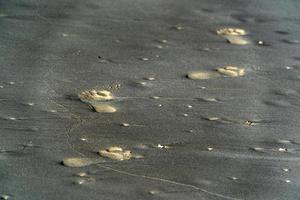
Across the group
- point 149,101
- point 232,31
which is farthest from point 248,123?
point 232,31

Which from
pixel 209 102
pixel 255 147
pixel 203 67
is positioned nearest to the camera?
pixel 255 147

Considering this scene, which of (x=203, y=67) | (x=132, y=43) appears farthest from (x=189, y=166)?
(x=132, y=43)

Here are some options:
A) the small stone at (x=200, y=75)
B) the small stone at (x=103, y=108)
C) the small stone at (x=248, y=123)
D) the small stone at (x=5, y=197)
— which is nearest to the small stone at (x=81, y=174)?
the small stone at (x=5, y=197)

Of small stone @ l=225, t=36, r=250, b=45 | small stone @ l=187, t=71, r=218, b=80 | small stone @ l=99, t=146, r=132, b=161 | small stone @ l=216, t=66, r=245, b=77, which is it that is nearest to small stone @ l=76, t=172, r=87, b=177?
small stone @ l=99, t=146, r=132, b=161

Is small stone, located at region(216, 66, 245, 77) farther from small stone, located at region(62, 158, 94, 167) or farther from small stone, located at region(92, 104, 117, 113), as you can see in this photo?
small stone, located at region(62, 158, 94, 167)

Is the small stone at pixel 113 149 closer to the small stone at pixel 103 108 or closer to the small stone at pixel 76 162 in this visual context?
the small stone at pixel 76 162

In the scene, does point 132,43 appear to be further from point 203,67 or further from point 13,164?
point 13,164

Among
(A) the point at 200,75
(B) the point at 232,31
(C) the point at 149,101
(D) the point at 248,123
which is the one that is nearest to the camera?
(D) the point at 248,123

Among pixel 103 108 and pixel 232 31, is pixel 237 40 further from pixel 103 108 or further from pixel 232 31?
pixel 103 108
